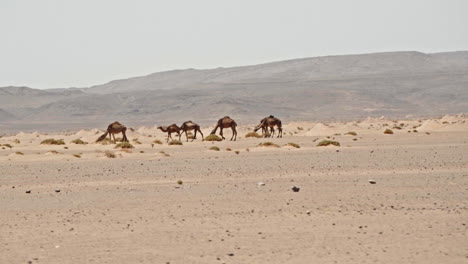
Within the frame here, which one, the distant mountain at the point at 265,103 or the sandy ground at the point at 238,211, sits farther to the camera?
the distant mountain at the point at 265,103

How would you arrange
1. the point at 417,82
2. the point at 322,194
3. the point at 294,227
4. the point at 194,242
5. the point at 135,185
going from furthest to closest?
the point at 417,82 < the point at 135,185 < the point at 322,194 < the point at 294,227 < the point at 194,242

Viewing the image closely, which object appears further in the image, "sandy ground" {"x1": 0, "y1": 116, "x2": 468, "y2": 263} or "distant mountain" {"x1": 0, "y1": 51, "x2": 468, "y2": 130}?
"distant mountain" {"x1": 0, "y1": 51, "x2": 468, "y2": 130}

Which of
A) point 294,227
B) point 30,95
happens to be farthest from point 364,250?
point 30,95

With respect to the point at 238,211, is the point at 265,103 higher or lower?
higher

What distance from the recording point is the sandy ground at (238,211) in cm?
1022

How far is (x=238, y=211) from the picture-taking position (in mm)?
13664

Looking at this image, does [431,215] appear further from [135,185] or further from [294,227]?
[135,185]

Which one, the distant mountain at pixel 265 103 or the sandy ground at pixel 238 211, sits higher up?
the distant mountain at pixel 265 103

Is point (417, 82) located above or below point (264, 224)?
above

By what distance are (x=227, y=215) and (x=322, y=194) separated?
309cm

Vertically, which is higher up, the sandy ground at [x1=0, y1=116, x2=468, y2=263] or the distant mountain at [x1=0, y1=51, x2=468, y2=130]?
the distant mountain at [x1=0, y1=51, x2=468, y2=130]

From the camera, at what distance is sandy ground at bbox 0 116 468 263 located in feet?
33.5

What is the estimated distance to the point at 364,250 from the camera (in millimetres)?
10164

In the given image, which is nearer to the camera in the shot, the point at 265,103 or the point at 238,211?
the point at 238,211
